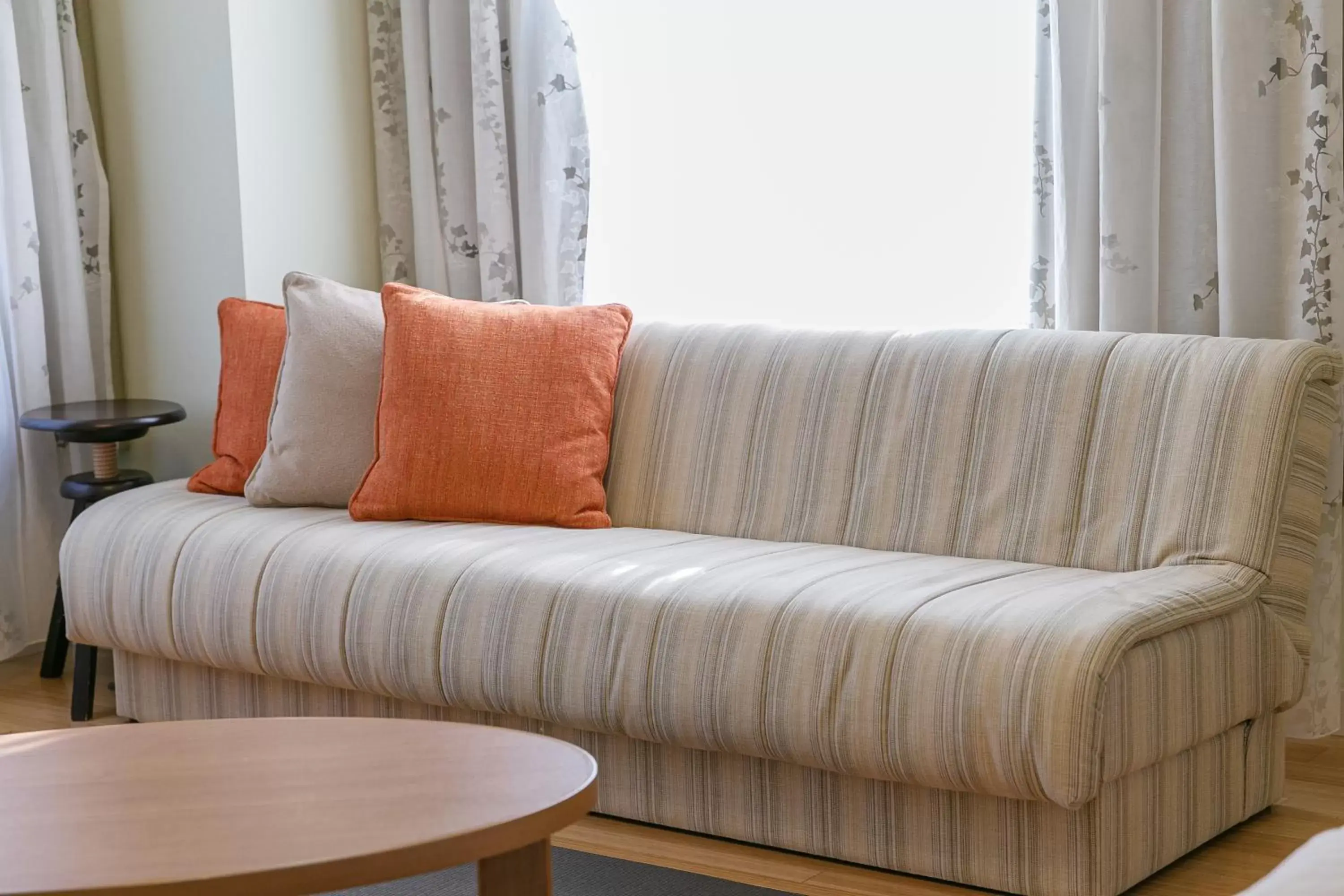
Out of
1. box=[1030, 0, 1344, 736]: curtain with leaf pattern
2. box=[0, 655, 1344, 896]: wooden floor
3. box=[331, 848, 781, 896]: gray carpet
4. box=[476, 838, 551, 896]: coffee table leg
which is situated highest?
box=[1030, 0, 1344, 736]: curtain with leaf pattern

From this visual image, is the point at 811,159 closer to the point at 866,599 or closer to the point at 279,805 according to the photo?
the point at 866,599

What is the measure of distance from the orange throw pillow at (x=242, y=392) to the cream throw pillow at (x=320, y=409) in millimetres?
100

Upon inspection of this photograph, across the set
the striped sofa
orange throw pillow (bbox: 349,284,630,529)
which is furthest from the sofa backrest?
orange throw pillow (bbox: 349,284,630,529)

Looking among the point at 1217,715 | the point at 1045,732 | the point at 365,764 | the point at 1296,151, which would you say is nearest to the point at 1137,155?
the point at 1296,151

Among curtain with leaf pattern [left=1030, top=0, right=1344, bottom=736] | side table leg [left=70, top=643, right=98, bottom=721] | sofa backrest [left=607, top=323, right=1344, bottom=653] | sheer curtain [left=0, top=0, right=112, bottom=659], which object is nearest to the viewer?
sofa backrest [left=607, top=323, right=1344, bottom=653]

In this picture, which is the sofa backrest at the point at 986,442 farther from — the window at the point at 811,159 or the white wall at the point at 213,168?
the white wall at the point at 213,168

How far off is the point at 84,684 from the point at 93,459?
60 centimetres

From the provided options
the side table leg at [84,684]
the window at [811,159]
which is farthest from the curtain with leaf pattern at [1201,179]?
the side table leg at [84,684]

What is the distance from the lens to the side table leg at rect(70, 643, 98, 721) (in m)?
3.24

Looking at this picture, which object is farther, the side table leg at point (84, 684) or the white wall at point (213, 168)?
the white wall at point (213, 168)

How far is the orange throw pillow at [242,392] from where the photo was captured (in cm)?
326

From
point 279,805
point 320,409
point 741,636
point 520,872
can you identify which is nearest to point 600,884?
point 741,636

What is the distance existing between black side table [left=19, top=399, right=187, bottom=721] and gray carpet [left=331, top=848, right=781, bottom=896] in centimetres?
119

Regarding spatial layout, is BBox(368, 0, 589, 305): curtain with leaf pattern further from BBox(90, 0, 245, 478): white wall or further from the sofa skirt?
the sofa skirt
